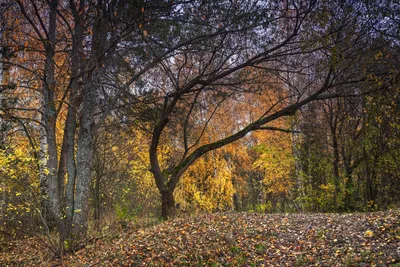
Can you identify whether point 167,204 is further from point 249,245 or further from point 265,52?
point 265,52

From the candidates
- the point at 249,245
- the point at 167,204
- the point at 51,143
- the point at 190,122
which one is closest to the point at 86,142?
the point at 51,143

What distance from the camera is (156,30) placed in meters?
7.36

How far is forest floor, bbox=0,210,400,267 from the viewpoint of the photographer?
5059 mm

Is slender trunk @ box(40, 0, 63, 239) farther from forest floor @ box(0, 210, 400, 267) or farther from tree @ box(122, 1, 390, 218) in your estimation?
tree @ box(122, 1, 390, 218)

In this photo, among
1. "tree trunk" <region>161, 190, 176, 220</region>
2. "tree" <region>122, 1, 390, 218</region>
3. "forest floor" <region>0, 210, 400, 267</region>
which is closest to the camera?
"forest floor" <region>0, 210, 400, 267</region>

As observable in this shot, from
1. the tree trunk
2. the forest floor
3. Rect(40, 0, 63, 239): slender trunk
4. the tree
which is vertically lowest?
the forest floor

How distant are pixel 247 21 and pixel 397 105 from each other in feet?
9.83

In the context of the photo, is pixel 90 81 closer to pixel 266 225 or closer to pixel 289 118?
pixel 266 225

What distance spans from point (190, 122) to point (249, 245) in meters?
5.84

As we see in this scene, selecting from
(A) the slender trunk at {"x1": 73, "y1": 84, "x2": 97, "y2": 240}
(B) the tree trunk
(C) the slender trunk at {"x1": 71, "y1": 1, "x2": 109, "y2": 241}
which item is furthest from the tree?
(A) the slender trunk at {"x1": 73, "y1": 84, "x2": 97, "y2": 240}

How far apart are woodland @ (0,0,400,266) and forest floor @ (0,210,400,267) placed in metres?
0.03

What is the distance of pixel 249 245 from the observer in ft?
19.3

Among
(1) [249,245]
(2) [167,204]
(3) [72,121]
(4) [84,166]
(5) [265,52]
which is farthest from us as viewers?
(2) [167,204]

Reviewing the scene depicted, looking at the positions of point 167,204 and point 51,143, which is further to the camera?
point 167,204
